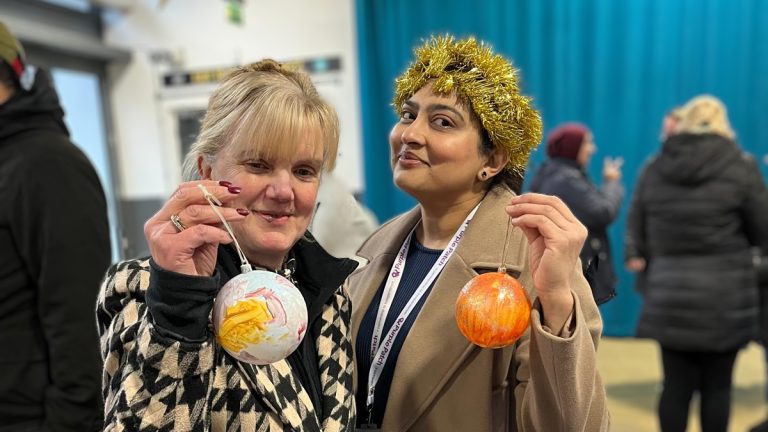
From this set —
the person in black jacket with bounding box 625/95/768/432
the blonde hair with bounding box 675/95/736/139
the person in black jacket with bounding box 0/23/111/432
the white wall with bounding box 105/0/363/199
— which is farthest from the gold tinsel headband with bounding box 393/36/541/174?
the white wall with bounding box 105/0/363/199

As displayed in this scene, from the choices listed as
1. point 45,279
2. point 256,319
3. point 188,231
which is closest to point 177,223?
point 188,231

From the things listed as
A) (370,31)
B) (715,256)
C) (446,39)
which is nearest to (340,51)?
(370,31)

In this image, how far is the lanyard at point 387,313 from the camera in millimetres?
1316

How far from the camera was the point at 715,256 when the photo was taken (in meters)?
2.74

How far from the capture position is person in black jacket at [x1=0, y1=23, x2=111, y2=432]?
1.53 meters

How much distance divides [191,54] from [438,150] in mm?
5240

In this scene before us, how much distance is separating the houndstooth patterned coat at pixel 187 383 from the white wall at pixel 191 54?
4.36 metres

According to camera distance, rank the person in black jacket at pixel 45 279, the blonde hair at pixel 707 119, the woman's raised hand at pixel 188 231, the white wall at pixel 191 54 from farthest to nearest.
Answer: the white wall at pixel 191 54
the blonde hair at pixel 707 119
the person in black jacket at pixel 45 279
the woman's raised hand at pixel 188 231

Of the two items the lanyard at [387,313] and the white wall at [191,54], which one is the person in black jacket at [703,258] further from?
the white wall at [191,54]

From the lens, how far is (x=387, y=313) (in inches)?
54.1

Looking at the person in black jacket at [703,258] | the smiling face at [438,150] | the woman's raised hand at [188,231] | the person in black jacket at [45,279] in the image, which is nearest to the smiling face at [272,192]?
the woman's raised hand at [188,231]

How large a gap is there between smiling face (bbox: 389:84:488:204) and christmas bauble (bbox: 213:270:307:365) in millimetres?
569

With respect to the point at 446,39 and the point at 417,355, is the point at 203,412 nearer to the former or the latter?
the point at 417,355

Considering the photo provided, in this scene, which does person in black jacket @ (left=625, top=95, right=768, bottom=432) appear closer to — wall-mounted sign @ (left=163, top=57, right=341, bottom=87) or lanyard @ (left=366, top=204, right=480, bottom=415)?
lanyard @ (left=366, top=204, right=480, bottom=415)
